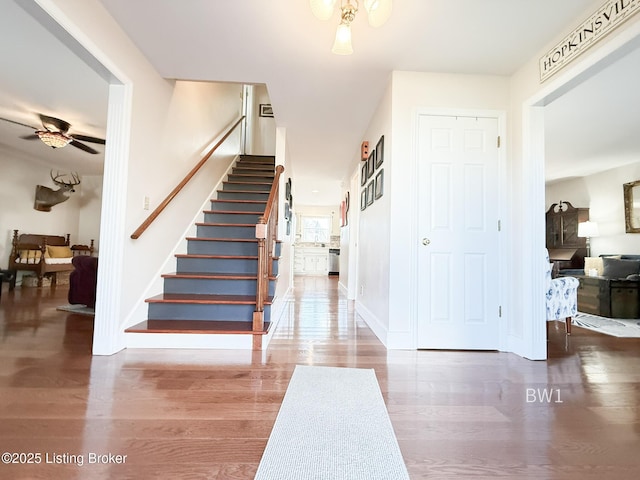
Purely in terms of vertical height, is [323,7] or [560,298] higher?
[323,7]

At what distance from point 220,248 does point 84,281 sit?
164 centimetres

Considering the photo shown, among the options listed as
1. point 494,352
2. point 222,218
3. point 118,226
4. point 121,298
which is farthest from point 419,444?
point 222,218

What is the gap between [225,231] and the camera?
3535 millimetres

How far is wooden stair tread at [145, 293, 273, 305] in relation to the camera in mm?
2463

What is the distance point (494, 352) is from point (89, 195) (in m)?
8.46

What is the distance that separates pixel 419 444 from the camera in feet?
3.77

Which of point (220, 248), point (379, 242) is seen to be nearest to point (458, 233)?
point (379, 242)

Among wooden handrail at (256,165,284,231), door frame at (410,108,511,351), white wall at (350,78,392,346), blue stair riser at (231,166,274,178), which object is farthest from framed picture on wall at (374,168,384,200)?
blue stair riser at (231,166,274,178)

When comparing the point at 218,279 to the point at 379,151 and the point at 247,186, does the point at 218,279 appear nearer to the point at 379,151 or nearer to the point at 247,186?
the point at 379,151

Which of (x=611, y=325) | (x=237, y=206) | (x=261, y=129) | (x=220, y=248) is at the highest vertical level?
(x=261, y=129)

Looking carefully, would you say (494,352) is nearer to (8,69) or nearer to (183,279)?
(183,279)

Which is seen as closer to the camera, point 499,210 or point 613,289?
point 499,210

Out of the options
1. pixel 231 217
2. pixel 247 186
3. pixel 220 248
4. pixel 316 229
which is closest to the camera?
pixel 220 248

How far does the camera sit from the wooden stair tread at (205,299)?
2.46 m
